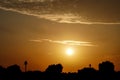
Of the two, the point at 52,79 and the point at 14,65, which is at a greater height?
the point at 14,65

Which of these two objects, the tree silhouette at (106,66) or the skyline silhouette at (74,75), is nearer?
the skyline silhouette at (74,75)

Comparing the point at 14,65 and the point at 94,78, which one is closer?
the point at 94,78

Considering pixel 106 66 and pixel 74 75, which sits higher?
pixel 106 66

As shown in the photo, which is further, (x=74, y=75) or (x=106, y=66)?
(x=106, y=66)

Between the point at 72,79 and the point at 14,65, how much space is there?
4468cm

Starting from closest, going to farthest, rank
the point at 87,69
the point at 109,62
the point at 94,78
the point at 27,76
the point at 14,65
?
the point at 94,78, the point at 27,76, the point at 87,69, the point at 109,62, the point at 14,65

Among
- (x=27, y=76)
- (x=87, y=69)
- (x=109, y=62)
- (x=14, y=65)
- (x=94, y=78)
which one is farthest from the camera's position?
(x=14, y=65)

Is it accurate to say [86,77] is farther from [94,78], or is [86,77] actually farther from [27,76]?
[27,76]

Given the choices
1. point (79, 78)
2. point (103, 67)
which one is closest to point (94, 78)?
point (79, 78)

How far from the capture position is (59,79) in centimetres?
9106

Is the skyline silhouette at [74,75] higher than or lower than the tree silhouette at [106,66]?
lower

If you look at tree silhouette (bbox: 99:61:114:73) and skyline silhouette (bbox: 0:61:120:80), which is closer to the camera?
skyline silhouette (bbox: 0:61:120:80)

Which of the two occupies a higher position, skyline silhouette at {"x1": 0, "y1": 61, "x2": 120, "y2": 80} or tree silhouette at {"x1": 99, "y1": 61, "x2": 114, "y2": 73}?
tree silhouette at {"x1": 99, "y1": 61, "x2": 114, "y2": 73}

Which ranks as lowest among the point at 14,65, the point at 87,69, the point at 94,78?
the point at 94,78
